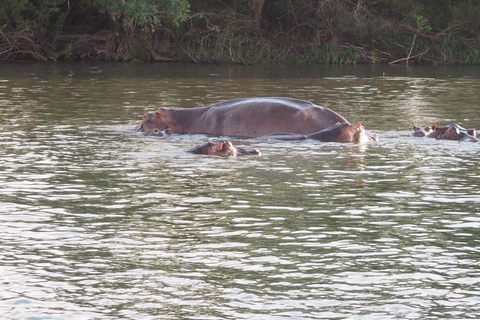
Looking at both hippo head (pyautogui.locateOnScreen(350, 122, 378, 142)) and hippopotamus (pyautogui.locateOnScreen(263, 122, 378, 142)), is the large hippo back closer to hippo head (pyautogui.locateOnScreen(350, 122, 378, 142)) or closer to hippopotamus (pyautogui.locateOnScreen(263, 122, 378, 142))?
hippopotamus (pyautogui.locateOnScreen(263, 122, 378, 142))

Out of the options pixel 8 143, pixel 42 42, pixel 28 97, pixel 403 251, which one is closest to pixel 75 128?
pixel 8 143

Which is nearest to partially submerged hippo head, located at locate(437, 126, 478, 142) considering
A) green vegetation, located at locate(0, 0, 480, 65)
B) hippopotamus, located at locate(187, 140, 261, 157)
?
hippopotamus, located at locate(187, 140, 261, 157)

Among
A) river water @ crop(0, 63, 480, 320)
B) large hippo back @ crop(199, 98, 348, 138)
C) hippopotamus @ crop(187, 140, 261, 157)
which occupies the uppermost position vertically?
large hippo back @ crop(199, 98, 348, 138)

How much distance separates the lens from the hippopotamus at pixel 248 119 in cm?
1410

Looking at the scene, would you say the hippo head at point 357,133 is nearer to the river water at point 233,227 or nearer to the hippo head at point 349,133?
the hippo head at point 349,133

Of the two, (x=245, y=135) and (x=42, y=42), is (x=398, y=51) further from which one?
(x=245, y=135)

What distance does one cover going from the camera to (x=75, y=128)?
1530 centimetres

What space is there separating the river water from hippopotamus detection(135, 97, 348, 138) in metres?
0.52

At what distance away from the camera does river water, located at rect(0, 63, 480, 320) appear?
19.4 ft

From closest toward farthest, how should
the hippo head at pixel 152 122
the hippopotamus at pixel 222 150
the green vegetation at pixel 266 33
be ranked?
the hippopotamus at pixel 222 150
the hippo head at pixel 152 122
the green vegetation at pixel 266 33

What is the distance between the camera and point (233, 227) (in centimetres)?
790

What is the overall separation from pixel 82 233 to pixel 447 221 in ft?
9.44

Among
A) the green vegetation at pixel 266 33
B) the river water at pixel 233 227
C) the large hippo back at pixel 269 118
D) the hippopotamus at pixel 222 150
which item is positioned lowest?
the river water at pixel 233 227

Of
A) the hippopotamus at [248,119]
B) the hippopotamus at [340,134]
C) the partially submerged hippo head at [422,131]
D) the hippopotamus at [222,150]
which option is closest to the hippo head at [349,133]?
the hippopotamus at [340,134]
